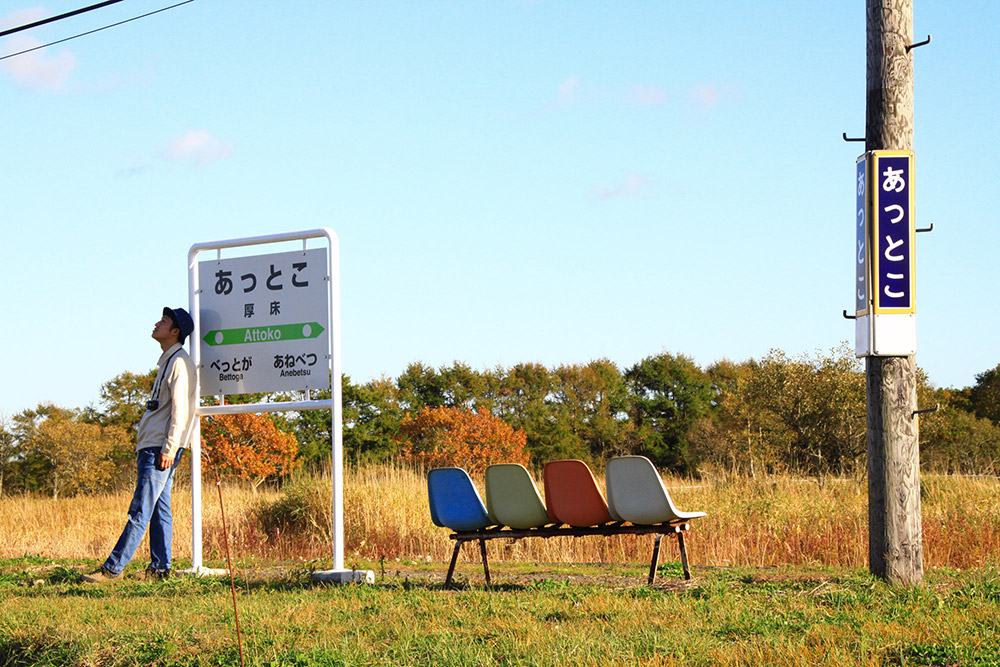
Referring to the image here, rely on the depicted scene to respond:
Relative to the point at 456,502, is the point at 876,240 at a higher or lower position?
higher

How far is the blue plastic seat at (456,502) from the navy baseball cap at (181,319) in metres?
2.95

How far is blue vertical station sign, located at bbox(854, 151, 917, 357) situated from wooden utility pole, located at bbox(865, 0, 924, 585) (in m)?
0.17

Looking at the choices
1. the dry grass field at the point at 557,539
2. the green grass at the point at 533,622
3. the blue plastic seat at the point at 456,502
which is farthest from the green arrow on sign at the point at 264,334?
the dry grass field at the point at 557,539

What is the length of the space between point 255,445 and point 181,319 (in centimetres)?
2780

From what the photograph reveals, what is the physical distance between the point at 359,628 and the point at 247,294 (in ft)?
14.2

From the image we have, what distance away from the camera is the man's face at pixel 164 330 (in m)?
9.59

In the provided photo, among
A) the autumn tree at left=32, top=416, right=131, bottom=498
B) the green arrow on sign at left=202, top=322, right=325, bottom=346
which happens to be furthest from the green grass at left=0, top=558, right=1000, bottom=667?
the autumn tree at left=32, top=416, right=131, bottom=498

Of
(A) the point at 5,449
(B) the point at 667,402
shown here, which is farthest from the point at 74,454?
(B) the point at 667,402

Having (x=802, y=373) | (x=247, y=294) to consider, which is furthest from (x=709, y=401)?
(x=247, y=294)

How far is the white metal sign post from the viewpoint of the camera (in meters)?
9.18

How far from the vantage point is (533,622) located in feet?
20.1

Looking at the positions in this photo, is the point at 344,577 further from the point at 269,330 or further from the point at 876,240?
the point at 876,240

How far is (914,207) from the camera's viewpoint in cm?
754

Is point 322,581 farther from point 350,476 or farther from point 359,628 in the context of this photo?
point 350,476
